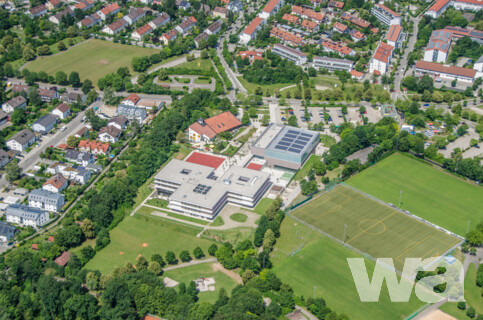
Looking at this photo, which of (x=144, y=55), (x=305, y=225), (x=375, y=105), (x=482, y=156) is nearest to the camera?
(x=305, y=225)

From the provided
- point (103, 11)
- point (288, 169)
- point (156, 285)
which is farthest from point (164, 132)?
point (103, 11)

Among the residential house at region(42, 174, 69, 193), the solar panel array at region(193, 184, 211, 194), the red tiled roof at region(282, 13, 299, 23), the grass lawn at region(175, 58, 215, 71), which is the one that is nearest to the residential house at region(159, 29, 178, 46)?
the grass lawn at region(175, 58, 215, 71)

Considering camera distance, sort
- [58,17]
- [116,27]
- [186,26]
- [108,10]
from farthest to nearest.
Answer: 1. [108,10]
2. [58,17]
3. [186,26]
4. [116,27]

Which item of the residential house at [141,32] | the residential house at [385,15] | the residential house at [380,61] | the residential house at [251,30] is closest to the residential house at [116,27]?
the residential house at [141,32]

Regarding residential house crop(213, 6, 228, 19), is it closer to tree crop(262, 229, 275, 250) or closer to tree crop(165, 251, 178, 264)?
tree crop(262, 229, 275, 250)

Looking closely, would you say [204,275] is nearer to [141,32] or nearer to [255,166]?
[255,166]

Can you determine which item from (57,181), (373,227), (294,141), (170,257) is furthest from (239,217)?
(57,181)

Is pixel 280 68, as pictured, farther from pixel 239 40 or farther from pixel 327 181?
pixel 327 181
